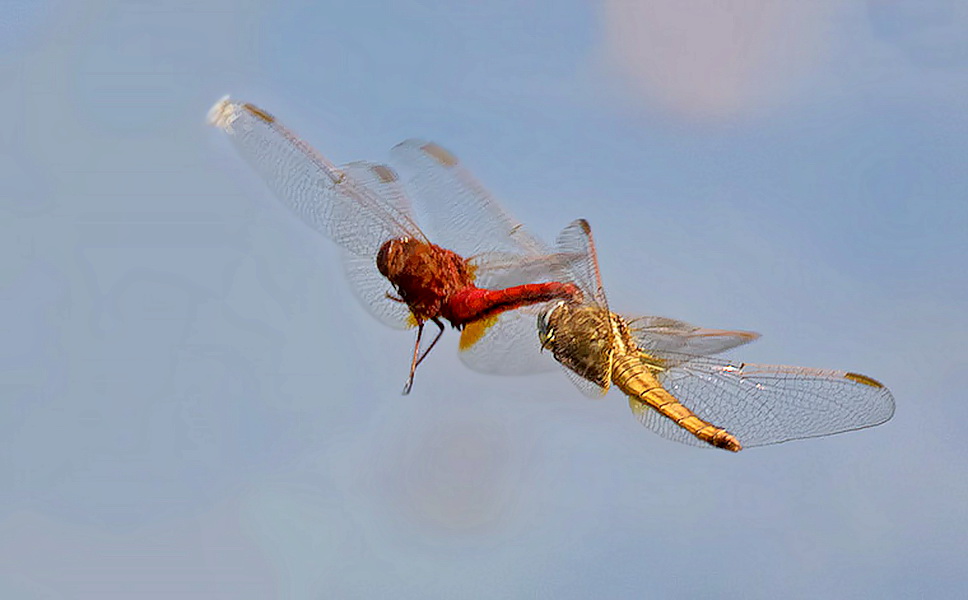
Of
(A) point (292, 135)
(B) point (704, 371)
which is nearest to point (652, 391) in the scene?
(B) point (704, 371)

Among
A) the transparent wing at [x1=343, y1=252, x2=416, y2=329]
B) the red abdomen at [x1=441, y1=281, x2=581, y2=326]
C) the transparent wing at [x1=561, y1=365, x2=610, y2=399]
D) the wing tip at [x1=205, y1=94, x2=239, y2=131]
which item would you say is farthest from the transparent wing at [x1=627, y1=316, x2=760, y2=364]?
the wing tip at [x1=205, y1=94, x2=239, y2=131]

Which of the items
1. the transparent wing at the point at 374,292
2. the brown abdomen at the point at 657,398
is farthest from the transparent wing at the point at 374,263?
the brown abdomen at the point at 657,398

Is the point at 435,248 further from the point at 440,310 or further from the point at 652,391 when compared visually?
the point at 652,391

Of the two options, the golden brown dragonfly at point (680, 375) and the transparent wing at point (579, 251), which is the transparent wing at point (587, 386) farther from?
the transparent wing at point (579, 251)

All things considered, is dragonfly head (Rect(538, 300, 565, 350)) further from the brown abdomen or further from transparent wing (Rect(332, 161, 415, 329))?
transparent wing (Rect(332, 161, 415, 329))

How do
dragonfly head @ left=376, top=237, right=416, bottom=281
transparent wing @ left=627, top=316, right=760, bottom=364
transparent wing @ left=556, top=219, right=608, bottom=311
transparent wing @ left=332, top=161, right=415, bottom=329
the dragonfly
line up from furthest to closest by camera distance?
transparent wing @ left=332, top=161, right=415, bottom=329 → dragonfly head @ left=376, top=237, right=416, bottom=281 → transparent wing @ left=627, top=316, right=760, bottom=364 → the dragonfly → transparent wing @ left=556, top=219, right=608, bottom=311

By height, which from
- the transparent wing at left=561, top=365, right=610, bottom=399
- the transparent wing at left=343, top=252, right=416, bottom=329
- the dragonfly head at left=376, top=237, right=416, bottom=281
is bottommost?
the transparent wing at left=561, top=365, right=610, bottom=399
